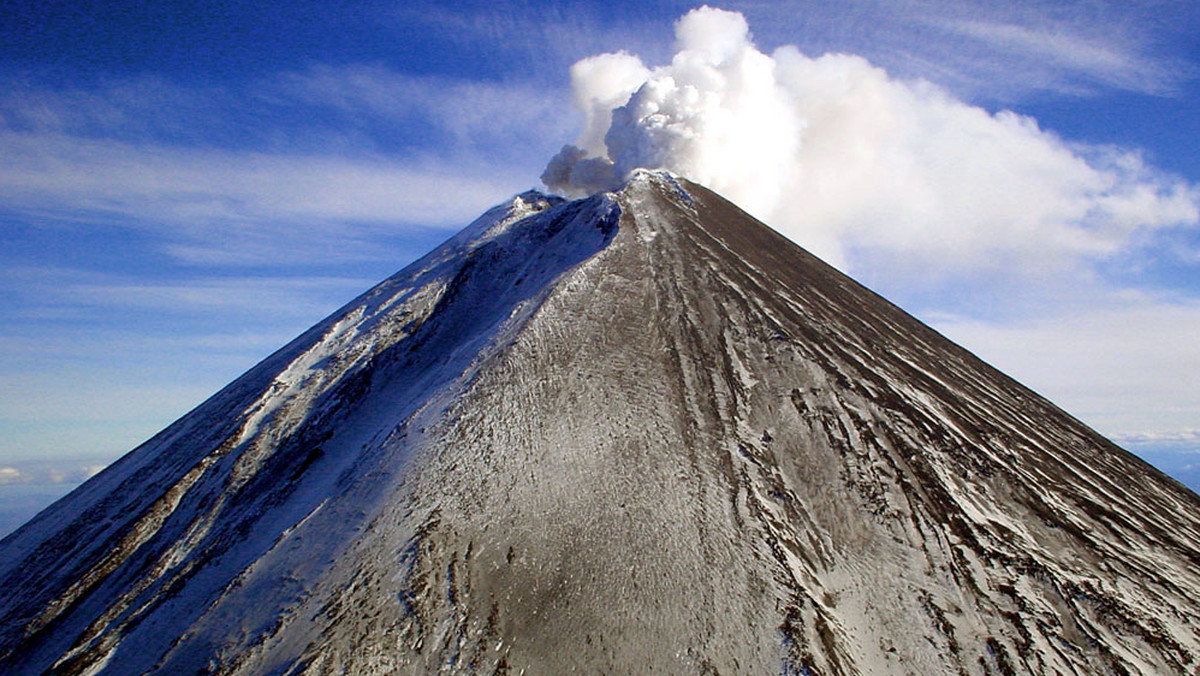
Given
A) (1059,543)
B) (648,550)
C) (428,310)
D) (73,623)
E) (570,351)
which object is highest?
(428,310)

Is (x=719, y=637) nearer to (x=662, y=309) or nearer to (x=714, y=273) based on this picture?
(x=662, y=309)

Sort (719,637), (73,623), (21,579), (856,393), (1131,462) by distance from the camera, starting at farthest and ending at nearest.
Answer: (1131,462) → (856,393) → (21,579) → (73,623) → (719,637)

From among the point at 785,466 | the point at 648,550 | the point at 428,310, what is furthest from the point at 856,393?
the point at 428,310

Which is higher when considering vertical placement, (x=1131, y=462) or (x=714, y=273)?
(x=714, y=273)

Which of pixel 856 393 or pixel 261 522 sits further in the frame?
pixel 856 393

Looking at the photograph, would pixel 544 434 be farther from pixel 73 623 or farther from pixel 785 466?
pixel 73 623

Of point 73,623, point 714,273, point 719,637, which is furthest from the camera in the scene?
point 714,273
